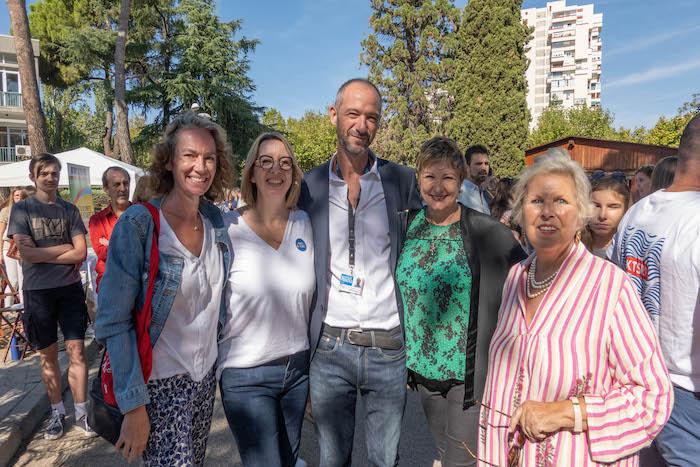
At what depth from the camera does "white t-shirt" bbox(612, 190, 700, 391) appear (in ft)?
6.27

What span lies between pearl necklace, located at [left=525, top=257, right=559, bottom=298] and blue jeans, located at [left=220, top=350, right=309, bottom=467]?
1143 millimetres

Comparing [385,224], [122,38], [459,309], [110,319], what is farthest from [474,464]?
[122,38]

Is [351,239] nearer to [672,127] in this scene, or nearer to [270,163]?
[270,163]

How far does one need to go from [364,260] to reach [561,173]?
1036 millimetres

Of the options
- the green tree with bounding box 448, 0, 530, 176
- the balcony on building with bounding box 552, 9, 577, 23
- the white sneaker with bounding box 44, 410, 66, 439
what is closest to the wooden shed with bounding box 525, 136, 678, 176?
the green tree with bounding box 448, 0, 530, 176

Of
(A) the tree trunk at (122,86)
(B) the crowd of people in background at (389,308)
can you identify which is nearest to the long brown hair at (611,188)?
(B) the crowd of people in background at (389,308)

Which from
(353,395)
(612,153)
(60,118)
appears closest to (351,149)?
(353,395)

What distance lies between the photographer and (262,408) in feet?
6.89

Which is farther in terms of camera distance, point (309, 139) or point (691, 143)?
point (309, 139)

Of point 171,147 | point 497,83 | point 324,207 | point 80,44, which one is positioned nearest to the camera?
point 171,147

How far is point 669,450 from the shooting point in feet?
6.37

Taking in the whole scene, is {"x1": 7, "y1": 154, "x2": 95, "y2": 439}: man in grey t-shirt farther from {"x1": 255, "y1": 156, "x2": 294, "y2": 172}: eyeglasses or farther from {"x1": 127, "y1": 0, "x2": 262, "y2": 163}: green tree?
{"x1": 127, "y1": 0, "x2": 262, "y2": 163}: green tree

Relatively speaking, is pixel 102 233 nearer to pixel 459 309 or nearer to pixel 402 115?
pixel 459 309

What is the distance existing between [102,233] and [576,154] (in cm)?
2198
